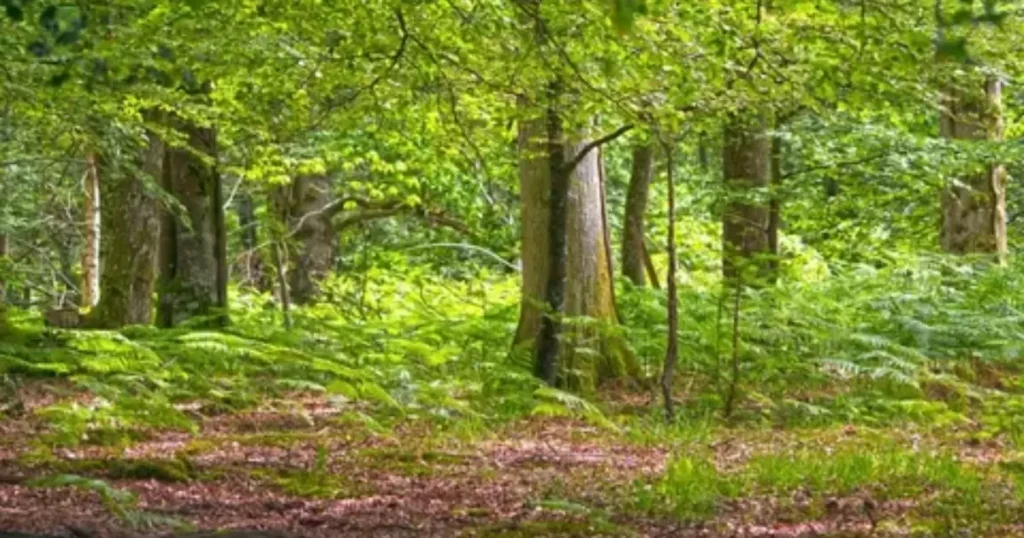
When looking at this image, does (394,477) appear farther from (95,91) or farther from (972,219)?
(972,219)

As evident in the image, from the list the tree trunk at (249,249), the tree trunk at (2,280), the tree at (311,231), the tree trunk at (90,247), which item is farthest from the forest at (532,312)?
the tree trunk at (249,249)

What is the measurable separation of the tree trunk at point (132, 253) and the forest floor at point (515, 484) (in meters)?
4.75

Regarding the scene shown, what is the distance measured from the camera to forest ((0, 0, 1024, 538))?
6043mm

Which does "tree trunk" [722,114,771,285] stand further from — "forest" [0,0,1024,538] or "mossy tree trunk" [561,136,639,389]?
"mossy tree trunk" [561,136,639,389]

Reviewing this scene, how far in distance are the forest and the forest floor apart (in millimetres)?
35

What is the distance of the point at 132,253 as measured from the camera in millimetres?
14016

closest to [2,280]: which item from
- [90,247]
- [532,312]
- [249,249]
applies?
[90,247]

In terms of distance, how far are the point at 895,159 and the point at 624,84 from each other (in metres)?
7.22

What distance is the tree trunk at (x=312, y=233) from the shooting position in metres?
21.8

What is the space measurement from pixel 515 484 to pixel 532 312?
537 cm

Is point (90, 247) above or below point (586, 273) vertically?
above

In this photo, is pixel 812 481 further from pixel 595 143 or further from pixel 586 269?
pixel 586 269

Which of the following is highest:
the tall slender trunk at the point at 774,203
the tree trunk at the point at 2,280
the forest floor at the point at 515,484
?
the tall slender trunk at the point at 774,203

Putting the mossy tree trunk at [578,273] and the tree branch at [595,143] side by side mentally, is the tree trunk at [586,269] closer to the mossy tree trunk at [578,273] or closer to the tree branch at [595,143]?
the mossy tree trunk at [578,273]
